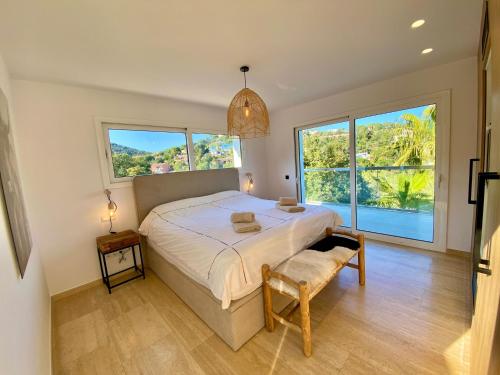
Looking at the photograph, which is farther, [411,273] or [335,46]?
[411,273]

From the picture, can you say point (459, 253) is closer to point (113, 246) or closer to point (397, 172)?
point (397, 172)

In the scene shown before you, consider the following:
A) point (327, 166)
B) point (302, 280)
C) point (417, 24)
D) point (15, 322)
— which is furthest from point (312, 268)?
point (327, 166)

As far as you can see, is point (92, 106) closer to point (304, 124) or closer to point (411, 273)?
point (304, 124)

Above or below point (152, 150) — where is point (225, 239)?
below

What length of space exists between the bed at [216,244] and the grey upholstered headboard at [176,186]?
1cm

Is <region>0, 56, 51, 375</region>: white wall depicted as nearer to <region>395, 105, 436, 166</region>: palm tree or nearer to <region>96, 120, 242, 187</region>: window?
<region>96, 120, 242, 187</region>: window

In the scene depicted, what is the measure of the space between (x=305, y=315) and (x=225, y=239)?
0.85 meters

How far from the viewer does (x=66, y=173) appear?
8.03ft

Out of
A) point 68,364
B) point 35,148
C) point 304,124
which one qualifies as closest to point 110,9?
point 35,148

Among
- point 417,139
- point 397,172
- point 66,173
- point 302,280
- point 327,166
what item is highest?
point 417,139

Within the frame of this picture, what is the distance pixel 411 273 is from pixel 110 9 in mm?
3747

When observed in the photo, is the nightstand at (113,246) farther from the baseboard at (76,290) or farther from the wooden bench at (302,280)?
the wooden bench at (302,280)

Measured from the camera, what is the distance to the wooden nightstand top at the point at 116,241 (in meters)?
2.42

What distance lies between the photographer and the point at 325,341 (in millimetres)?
1640
